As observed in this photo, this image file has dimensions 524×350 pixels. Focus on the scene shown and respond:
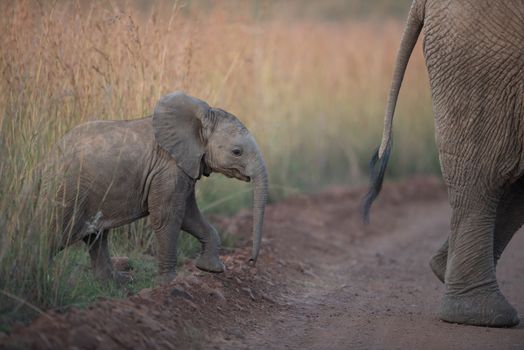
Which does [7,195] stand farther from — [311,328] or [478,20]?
[478,20]

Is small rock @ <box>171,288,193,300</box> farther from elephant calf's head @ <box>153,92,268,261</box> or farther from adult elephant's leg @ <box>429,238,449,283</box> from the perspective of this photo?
adult elephant's leg @ <box>429,238,449,283</box>

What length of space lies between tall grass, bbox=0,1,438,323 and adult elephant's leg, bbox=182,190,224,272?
0.42m

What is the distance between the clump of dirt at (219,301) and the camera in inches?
167

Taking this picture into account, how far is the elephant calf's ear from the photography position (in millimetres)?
5504

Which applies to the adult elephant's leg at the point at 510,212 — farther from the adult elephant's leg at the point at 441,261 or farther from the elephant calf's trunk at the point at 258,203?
the elephant calf's trunk at the point at 258,203

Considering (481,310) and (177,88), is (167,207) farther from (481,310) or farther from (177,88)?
(481,310)

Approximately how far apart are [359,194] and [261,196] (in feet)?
17.6

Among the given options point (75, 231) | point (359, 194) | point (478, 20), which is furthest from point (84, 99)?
point (359, 194)

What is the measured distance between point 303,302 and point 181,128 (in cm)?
148

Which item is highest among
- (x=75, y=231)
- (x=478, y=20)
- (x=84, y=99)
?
(x=478, y=20)

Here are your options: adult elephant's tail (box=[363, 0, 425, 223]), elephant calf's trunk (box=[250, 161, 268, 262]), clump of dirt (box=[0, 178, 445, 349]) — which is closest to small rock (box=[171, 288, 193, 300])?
clump of dirt (box=[0, 178, 445, 349])

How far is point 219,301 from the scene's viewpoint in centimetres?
543

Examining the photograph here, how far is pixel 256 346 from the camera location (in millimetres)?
4855

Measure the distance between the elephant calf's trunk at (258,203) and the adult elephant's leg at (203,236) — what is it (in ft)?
1.33
